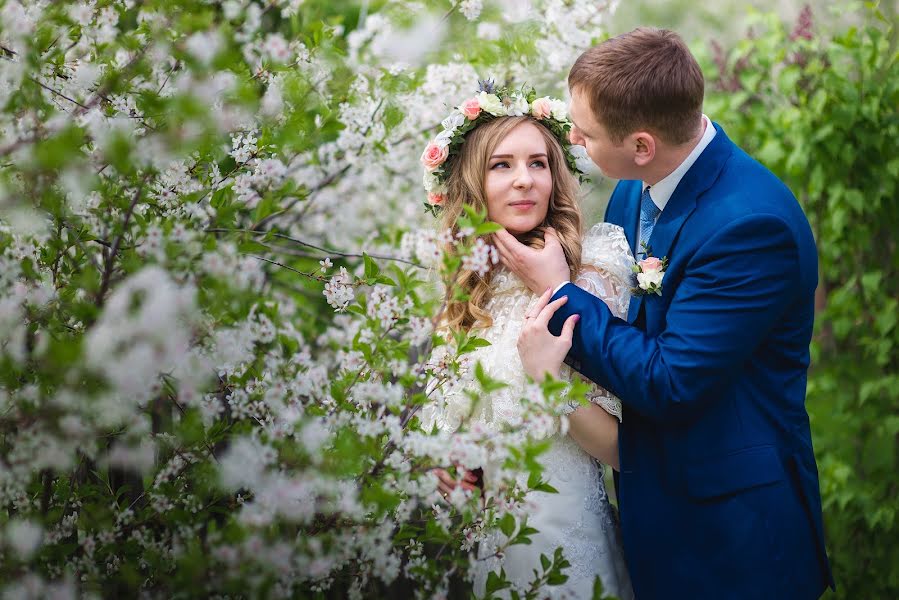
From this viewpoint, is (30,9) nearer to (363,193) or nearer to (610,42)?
(610,42)

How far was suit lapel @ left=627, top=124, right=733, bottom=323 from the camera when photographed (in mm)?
2178

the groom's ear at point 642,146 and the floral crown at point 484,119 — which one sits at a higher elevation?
the floral crown at point 484,119

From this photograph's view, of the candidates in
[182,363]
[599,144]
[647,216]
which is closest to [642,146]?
[599,144]

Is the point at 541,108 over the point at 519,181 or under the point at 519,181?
over

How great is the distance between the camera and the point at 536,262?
221 centimetres

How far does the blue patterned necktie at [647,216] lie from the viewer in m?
2.34

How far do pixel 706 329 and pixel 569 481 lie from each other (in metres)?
0.61

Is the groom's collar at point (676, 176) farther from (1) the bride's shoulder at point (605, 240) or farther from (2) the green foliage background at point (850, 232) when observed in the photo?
(2) the green foliage background at point (850, 232)

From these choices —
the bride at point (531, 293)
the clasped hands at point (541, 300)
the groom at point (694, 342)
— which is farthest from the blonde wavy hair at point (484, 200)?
the groom at point (694, 342)

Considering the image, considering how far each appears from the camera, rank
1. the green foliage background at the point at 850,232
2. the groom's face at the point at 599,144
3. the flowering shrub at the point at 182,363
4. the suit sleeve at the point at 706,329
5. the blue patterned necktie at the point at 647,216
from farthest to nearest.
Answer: the green foliage background at the point at 850,232 < the blue patterned necktie at the point at 647,216 < the groom's face at the point at 599,144 < the suit sleeve at the point at 706,329 < the flowering shrub at the point at 182,363

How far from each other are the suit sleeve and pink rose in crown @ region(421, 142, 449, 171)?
29.6 inches

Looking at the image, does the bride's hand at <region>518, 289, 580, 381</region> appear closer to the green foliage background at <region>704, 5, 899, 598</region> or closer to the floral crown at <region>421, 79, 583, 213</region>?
the floral crown at <region>421, 79, 583, 213</region>

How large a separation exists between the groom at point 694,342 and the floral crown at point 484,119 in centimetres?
21

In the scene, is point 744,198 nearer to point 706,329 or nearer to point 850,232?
point 706,329
